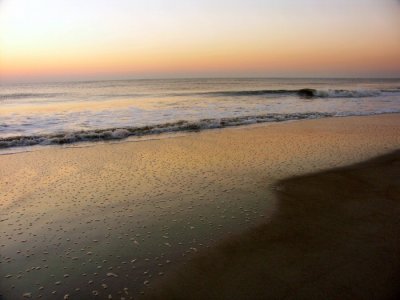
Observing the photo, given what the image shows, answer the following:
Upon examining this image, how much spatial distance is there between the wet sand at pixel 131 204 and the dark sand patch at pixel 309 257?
0.73 ft

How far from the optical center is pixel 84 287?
3008mm

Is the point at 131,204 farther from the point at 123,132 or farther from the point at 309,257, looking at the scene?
the point at 123,132

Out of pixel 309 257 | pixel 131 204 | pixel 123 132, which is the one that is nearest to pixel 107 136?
pixel 123 132

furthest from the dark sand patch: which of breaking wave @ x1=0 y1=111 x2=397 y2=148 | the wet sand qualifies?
breaking wave @ x1=0 y1=111 x2=397 y2=148

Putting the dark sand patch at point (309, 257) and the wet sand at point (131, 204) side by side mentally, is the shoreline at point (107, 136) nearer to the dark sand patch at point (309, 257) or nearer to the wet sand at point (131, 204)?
the wet sand at point (131, 204)

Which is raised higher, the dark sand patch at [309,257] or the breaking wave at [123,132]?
the breaking wave at [123,132]

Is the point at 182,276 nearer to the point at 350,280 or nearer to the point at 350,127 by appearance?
the point at 350,280

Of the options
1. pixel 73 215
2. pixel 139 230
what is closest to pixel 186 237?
pixel 139 230

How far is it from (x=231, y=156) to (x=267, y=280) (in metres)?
4.82

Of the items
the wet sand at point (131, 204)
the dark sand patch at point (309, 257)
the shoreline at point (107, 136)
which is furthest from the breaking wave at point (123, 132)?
the dark sand patch at point (309, 257)

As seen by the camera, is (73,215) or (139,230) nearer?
(139,230)

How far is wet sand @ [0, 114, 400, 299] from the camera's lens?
10.6 ft

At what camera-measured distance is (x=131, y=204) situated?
4.95 metres

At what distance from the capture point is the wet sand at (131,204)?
3246mm
